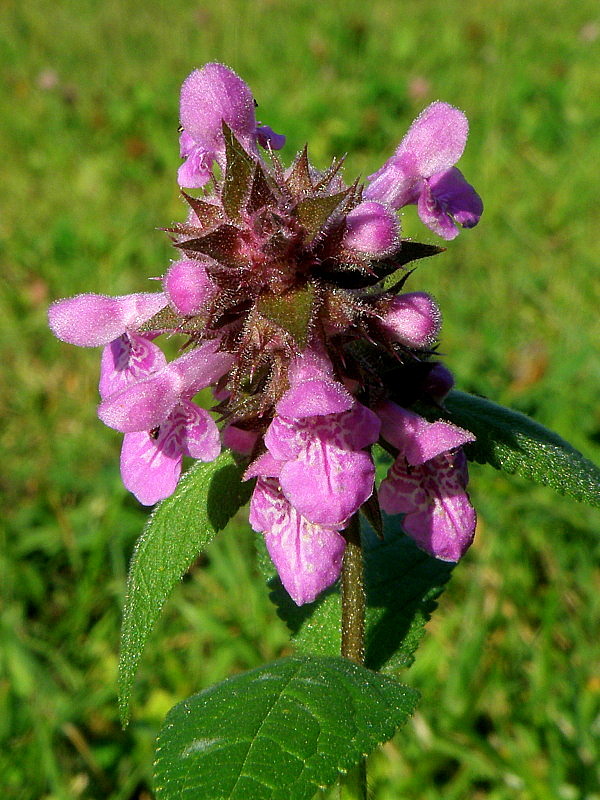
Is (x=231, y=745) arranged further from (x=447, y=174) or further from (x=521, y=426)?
(x=447, y=174)

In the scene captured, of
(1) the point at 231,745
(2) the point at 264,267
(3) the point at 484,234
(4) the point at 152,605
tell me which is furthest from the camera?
(3) the point at 484,234

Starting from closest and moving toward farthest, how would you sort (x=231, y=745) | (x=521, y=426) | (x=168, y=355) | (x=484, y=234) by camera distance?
(x=231, y=745) < (x=521, y=426) < (x=168, y=355) < (x=484, y=234)

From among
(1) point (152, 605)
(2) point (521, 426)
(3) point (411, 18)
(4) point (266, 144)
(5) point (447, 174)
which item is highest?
(3) point (411, 18)

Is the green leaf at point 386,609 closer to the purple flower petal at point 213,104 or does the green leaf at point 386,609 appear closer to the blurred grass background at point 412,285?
the blurred grass background at point 412,285

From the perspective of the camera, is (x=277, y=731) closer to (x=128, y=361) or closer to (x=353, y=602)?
(x=353, y=602)

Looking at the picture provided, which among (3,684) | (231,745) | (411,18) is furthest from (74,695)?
(411,18)

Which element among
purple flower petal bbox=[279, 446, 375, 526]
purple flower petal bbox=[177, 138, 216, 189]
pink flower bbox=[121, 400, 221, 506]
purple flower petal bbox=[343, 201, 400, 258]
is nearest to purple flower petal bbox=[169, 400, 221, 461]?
pink flower bbox=[121, 400, 221, 506]

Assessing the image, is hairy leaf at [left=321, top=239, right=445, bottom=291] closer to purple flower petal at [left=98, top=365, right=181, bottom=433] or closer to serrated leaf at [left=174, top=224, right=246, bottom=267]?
serrated leaf at [left=174, top=224, right=246, bottom=267]

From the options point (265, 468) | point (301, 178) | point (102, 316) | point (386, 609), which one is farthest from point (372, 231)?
point (386, 609)
